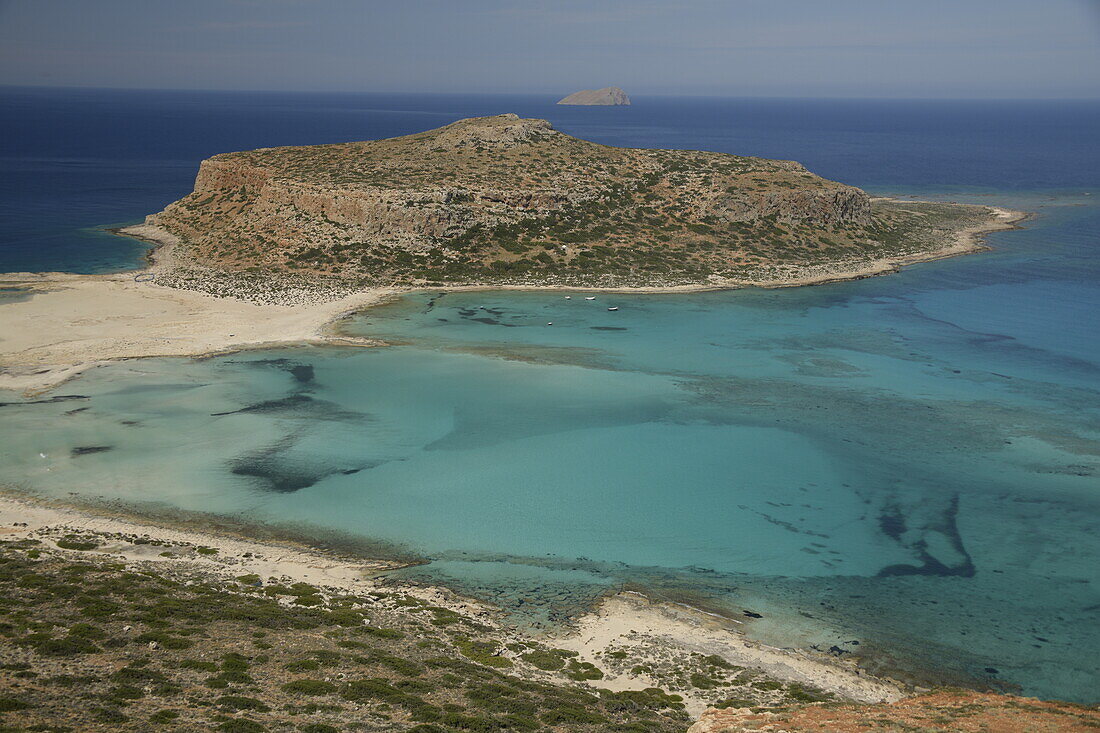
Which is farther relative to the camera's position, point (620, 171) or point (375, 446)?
point (620, 171)

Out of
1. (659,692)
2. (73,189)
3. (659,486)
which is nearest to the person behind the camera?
(659,692)

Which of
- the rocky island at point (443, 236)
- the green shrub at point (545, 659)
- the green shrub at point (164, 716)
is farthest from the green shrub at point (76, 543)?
the rocky island at point (443, 236)

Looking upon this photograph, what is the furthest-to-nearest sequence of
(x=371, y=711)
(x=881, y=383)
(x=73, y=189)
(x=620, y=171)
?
(x=73, y=189), (x=620, y=171), (x=881, y=383), (x=371, y=711)

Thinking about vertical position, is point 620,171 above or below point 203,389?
above

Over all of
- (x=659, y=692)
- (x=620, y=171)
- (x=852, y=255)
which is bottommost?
(x=659, y=692)

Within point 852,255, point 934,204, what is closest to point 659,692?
point 852,255

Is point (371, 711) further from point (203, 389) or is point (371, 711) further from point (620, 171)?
point (620, 171)
